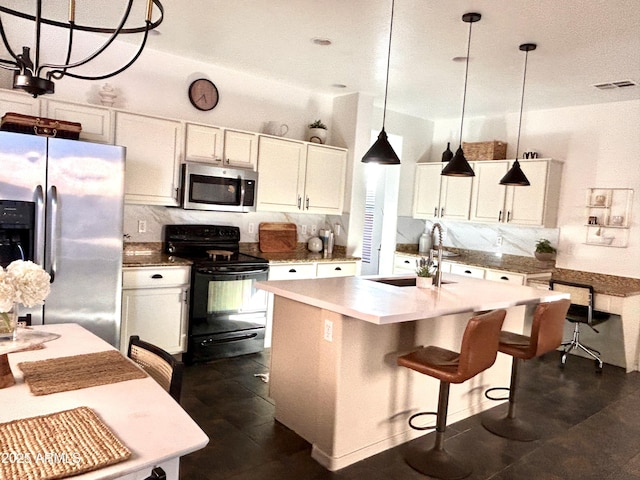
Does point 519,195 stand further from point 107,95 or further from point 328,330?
point 107,95

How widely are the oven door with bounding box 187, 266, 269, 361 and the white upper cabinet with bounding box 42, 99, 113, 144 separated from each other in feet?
4.41

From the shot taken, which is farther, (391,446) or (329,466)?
(391,446)

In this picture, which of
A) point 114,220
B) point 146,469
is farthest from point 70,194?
point 146,469

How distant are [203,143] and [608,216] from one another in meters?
4.29

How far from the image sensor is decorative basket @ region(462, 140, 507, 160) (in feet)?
18.7

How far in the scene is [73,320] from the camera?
340cm

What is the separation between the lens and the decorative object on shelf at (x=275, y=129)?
4.97 metres

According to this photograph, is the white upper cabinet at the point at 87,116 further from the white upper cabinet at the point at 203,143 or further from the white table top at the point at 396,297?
the white table top at the point at 396,297

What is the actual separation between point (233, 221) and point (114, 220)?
1.67 meters

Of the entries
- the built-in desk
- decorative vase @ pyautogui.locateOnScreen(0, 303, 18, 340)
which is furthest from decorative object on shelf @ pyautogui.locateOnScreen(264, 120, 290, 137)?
decorative vase @ pyautogui.locateOnScreen(0, 303, 18, 340)

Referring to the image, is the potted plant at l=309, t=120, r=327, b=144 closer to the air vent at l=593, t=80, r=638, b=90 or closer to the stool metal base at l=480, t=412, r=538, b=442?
the air vent at l=593, t=80, r=638, b=90

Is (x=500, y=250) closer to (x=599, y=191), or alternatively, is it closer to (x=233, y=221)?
(x=599, y=191)

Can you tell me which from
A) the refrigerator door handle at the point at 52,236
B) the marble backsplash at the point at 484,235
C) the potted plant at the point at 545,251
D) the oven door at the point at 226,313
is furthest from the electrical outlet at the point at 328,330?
the marble backsplash at the point at 484,235

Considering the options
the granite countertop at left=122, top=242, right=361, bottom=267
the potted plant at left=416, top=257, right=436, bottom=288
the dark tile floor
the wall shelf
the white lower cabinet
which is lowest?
the dark tile floor
